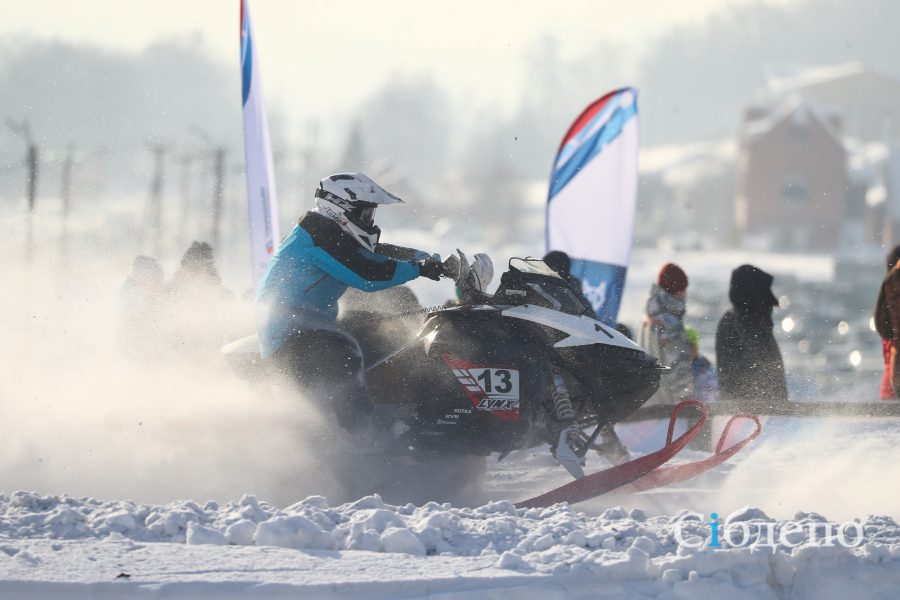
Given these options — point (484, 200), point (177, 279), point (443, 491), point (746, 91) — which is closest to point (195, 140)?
point (177, 279)

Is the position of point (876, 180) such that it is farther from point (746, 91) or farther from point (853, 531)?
point (746, 91)

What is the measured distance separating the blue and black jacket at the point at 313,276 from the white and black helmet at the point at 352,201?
0.07 metres

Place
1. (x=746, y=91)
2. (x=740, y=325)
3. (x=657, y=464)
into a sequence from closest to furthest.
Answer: (x=657, y=464)
(x=740, y=325)
(x=746, y=91)

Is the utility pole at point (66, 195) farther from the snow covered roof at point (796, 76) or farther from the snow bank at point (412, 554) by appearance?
the snow covered roof at point (796, 76)

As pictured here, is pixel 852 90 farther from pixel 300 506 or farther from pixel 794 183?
pixel 300 506

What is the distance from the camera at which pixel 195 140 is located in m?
17.8

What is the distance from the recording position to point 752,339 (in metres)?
8.30

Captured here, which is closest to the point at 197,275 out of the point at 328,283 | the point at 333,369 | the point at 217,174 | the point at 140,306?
the point at 140,306

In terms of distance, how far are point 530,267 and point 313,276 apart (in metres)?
1.14

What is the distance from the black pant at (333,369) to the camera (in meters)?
5.99

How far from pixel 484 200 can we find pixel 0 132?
122 feet

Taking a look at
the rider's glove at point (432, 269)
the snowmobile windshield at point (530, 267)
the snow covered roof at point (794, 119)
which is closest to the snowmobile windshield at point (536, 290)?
the snowmobile windshield at point (530, 267)

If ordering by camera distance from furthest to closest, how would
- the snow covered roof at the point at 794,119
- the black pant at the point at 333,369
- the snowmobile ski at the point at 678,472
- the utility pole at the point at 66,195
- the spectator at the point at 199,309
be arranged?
1. the snow covered roof at the point at 794,119
2. the utility pole at the point at 66,195
3. the spectator at the point at 199,309
4. the snowmobile ski at the point at 678,472
5. the black pant at the point at 333,369

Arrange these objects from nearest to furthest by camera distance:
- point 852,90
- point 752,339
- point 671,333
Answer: point 752,339, point 671,333, point 852,90
